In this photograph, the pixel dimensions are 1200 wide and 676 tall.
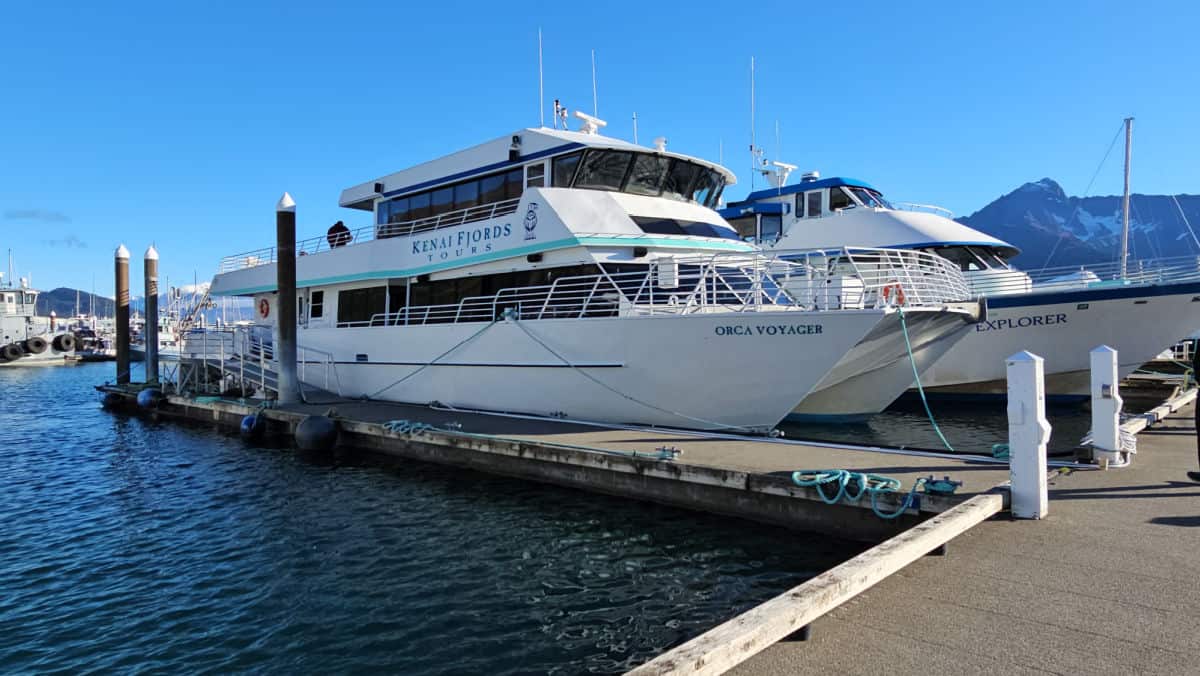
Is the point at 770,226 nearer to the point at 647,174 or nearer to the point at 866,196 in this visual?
the point at 866,196

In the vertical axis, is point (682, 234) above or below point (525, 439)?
above

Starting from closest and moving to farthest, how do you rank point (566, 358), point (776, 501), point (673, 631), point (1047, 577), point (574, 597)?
point (1047, 577)
point (673, 631)
point (574, 597)
point (776, 501)
point (566, 358)

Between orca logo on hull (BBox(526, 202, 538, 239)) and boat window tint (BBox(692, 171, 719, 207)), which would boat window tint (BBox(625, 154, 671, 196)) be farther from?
orca logo on hull (BBox(526, 202, 538, 239))

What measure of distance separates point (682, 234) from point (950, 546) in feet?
27.4

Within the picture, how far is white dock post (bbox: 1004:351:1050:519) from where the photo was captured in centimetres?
524

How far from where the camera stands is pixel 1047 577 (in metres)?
4.09

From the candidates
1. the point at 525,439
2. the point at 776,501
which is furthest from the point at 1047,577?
the point at 525,439

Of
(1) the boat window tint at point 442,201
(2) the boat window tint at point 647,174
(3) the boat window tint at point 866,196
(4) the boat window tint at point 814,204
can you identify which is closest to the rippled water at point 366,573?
(2) the boat window tint at point 647,174

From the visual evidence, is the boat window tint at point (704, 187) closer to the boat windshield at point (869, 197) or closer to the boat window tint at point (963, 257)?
the boat window tint at point (963, 257)

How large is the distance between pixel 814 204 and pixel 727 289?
1225cm

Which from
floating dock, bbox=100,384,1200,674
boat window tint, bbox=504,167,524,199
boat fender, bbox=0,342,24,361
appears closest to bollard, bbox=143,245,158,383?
boat window tint, bbox=504,167,524,199

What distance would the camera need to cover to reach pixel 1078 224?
175m

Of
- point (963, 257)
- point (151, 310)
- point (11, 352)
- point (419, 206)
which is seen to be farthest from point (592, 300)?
point (11, 352)

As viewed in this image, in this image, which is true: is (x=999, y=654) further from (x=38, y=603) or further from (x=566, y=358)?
(x=566, y=358)
